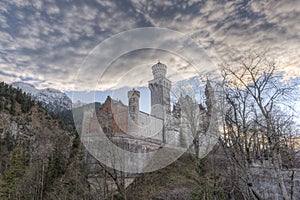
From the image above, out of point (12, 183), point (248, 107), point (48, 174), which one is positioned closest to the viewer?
point (248, 107)

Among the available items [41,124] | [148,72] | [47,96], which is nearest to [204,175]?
[148,72]

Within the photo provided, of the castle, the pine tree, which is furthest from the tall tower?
the pine tree

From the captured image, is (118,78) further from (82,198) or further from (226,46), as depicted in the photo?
(82,198)

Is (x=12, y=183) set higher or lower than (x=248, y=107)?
lower

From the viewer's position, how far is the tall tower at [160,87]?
821cm

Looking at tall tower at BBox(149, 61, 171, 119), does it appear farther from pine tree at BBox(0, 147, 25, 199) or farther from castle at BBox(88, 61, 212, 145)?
pine tree at BBox(0, 147, 25, 199)

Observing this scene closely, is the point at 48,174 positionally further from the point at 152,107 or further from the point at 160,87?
the point at 160,87

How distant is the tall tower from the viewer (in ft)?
26.9

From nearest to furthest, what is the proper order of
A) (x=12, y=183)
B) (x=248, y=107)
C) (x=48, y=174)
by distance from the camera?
(x=248, y=107) → (x=12, y=183) → (x=48, y=174)

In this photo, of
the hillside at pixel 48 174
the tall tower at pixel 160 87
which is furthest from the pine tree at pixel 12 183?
the tall tower at pixel 160 87

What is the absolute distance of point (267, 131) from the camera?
6.29 meters

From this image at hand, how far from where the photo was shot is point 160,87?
30.1 feet

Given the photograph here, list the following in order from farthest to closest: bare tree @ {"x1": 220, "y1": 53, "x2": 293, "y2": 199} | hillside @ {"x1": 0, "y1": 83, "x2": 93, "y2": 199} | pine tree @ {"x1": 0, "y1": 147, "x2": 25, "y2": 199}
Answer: pine tree @ {"x1": 0, "y1": 147, "x2": 25, "y2": 199}
hillside @ {"x1": 0, "y1": 83, "x2": 93, "y2": 199}
bare tree @ {"x1": 220, "y1": 53, "x2": 293, "y2": 199}

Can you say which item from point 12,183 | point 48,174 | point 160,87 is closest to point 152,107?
point 160,87
